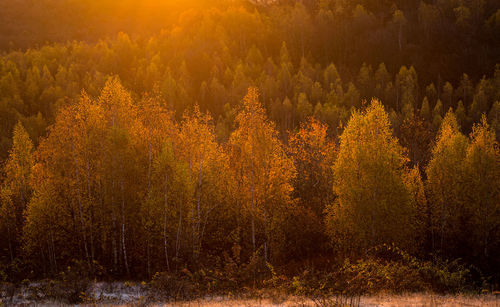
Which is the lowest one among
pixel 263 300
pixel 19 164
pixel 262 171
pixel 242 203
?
Answer: pixel 263 300

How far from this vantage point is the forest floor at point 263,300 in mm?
14047

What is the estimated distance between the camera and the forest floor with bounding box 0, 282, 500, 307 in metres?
14.0

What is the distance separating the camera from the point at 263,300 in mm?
16406

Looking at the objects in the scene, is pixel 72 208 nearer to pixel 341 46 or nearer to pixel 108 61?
pixel 108 61

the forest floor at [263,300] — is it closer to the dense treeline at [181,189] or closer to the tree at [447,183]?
the dense treeline at [181,189]

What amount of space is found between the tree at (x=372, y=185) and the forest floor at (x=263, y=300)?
10.1 m

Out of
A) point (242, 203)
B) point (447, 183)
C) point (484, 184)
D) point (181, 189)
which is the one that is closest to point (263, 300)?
point (181, 189)

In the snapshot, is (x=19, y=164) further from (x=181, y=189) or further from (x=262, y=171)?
(x=262, y=171)

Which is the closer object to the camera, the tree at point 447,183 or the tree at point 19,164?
the tree at point 19,164

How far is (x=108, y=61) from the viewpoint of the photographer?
411 ft

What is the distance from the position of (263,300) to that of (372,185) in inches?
564

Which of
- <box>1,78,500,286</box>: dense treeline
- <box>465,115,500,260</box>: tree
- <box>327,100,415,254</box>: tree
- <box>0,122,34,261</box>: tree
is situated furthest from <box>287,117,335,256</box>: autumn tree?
<box>0,122,34,261</box>: tree

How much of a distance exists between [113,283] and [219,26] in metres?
129

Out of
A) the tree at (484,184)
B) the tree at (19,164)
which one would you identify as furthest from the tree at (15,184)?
the tree at (484,184)
